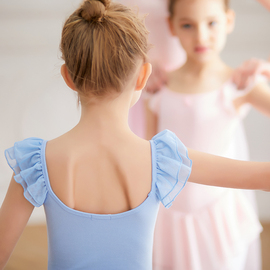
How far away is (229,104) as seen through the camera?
43.4 inches

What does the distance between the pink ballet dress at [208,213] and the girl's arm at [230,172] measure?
491 mm

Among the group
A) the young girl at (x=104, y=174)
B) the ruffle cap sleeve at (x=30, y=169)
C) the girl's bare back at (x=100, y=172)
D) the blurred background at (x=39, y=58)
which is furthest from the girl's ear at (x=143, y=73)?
the blurred background at (x=39, y=58)

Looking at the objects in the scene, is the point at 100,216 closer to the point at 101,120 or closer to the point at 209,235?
the point at 101,120

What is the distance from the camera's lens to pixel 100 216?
2.09ft

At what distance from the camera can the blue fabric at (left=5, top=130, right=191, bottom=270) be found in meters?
0.64

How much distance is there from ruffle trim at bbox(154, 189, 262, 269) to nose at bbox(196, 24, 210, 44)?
1.84 ft

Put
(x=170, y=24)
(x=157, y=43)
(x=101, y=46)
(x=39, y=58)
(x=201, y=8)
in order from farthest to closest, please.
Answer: (x=39, y=58) < (x=157, y=43) < (x=170, y=24) < (x=201, y=8) < (x=101, y=46)

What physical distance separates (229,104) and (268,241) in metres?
1.18

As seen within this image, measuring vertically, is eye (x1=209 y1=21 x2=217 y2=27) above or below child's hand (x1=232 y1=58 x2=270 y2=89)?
above

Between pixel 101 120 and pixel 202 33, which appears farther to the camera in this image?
pixel 202 33

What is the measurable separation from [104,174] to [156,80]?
2.22 ft

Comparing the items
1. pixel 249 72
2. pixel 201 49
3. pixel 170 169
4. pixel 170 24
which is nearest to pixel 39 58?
pixel 170 24

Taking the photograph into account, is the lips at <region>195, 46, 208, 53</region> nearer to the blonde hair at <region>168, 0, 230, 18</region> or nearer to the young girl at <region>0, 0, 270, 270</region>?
the blonde hair at <region>168, 0, 230, 18</region>

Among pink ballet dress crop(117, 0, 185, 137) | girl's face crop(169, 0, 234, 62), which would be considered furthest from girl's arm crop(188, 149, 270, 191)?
pink ballet dress crop(117, 0, 185, 137)
